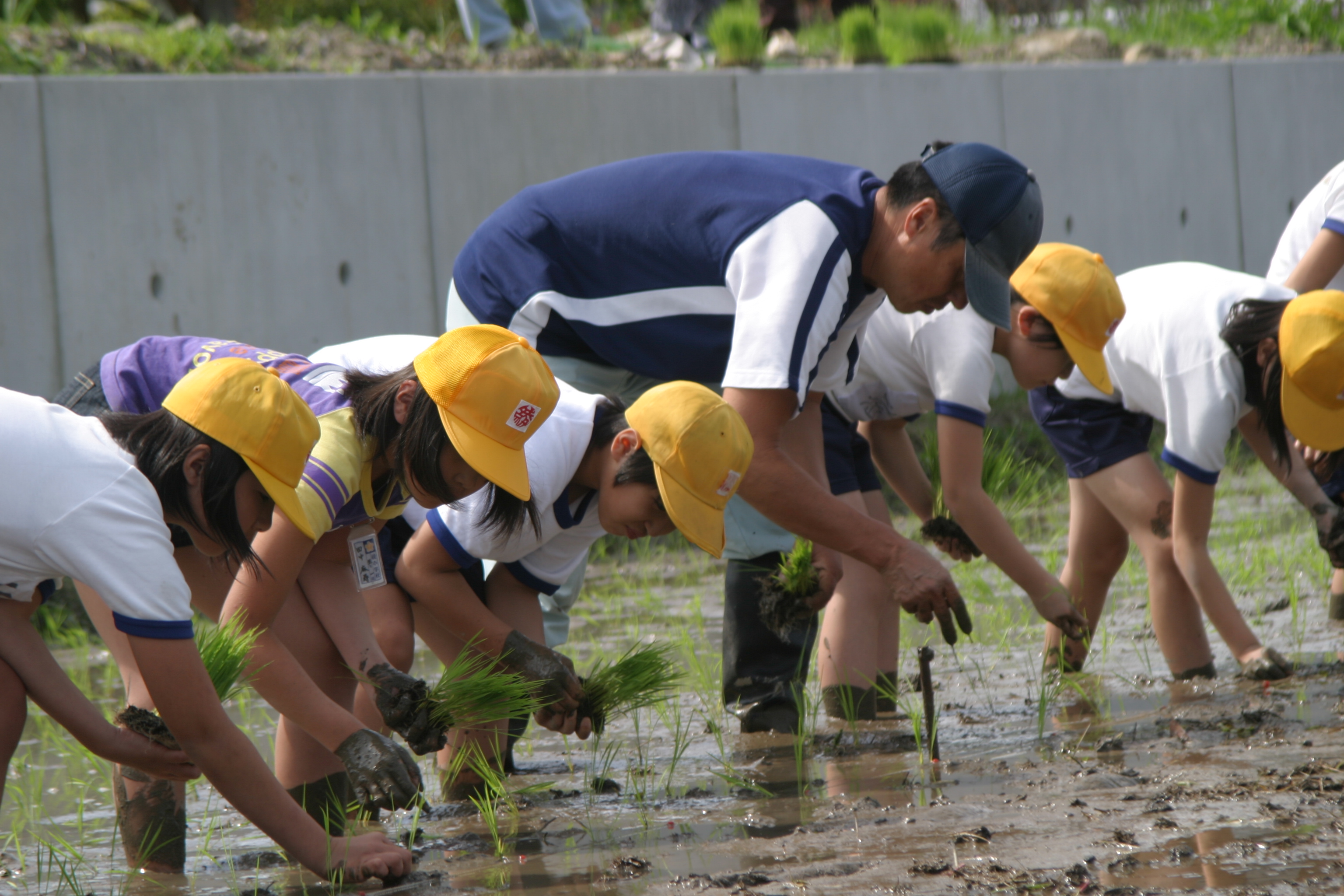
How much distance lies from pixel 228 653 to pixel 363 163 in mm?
4539

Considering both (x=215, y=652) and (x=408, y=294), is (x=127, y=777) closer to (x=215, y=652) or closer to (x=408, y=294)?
(x=215, y=652)

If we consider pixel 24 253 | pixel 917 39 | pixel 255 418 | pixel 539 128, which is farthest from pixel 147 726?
pixel 917 39

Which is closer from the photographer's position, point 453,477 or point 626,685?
point 453,477

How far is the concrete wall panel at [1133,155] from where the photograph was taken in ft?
29.6

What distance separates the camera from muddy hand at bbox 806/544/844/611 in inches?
135

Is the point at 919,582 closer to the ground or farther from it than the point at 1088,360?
closer to the ground

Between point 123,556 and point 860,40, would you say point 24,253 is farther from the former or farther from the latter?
point 860,40

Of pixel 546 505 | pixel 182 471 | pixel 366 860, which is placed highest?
pixel 182 471

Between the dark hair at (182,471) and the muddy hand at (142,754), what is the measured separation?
0.37 meters

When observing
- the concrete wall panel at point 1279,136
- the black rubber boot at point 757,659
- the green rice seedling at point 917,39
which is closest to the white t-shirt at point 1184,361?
the black rubber boot at point 757,659

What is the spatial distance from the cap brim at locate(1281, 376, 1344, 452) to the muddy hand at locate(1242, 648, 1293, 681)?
605 mm

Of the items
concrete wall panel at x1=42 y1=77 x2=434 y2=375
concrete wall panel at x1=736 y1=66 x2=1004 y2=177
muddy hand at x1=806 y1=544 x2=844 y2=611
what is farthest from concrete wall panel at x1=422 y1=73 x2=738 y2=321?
muddy hand at x1=806 y1=544 x2=844 y2=611

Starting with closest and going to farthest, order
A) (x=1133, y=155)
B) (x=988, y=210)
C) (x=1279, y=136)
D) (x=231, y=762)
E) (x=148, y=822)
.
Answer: (x=231, y=762), (x=148, y=822), (x=988, y=210), (x=1133, y=155), (x=1279, y=136)

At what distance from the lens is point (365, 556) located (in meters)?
2.93
